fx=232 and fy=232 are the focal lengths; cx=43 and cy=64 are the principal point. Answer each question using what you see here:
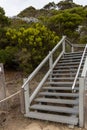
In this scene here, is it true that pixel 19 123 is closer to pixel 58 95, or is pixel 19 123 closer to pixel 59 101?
pixel 59 101

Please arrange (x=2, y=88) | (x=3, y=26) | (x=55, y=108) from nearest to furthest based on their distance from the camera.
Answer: (x=55, y=108), (x=2, y=88), (x=3, y=26)

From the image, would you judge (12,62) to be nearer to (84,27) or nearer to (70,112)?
(70,112)

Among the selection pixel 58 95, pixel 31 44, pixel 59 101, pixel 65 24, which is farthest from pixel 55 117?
pixel 65 24

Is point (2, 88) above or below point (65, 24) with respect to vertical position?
below

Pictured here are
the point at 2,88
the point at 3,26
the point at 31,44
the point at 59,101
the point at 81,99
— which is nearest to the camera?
the point at 81,99

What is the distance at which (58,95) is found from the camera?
6.78 meters

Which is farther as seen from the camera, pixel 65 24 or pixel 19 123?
pixel 65 24

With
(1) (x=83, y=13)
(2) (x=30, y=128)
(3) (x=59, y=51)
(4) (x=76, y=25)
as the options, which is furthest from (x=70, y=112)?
(1) (x=83, y=13)

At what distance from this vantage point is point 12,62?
10.1m

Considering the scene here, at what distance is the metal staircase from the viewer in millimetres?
5973

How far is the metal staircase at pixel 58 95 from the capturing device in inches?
A: 235

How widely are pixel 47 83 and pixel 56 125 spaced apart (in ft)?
6.45

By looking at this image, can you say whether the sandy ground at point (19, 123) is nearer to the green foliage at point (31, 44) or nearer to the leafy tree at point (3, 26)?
the green foliage at point (31, 44)

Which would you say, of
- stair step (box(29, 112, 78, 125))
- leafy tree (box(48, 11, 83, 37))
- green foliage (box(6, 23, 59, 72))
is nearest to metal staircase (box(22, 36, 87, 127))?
stair step (box(29, 112, 78, 125))
